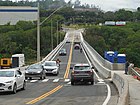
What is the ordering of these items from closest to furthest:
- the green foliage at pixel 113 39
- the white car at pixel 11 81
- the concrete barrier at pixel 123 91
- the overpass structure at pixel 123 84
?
the concrete barrier at pixel 123 91 < the overpass structure at pixel 123 84 < the white car at pixel 11 81 < the green foliage at pixel 113 39

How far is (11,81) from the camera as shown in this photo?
2478cm

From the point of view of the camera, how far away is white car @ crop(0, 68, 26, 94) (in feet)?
80.4

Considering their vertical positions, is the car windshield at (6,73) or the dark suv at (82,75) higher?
the car windshield at (6,73)

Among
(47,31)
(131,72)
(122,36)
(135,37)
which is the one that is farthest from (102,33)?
(131,72)

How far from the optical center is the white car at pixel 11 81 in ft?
80.4

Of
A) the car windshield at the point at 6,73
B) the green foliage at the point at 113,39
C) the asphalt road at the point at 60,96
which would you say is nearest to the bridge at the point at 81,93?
the asphalt road at the point at 60,96

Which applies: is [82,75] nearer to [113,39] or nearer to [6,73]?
[6,73]

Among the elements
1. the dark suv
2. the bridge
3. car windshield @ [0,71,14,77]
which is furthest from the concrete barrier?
car windshield @ [0,71,14,77]

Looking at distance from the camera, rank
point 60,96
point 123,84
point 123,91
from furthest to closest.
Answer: point 60,96 → point 123,84 → point 123,91

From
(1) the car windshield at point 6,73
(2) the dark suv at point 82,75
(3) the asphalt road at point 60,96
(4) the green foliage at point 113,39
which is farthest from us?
(4) the green foliage at point 113,39

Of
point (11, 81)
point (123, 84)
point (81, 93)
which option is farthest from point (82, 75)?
point (123, 84)

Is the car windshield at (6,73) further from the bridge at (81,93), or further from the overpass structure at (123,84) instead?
the overpass structure at (123,84)

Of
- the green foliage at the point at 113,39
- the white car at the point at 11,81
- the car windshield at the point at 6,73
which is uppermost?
the car windshield at the point at 6,73

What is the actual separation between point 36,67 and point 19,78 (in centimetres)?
1570
